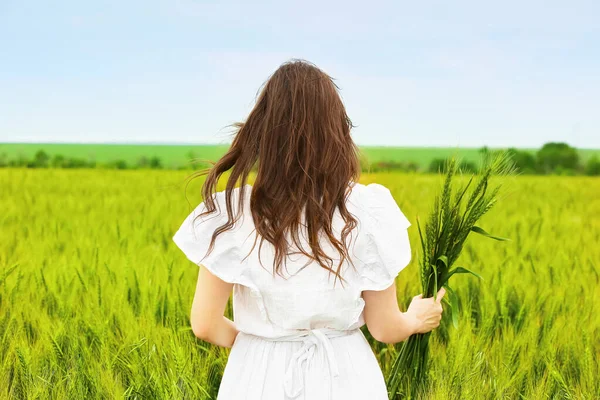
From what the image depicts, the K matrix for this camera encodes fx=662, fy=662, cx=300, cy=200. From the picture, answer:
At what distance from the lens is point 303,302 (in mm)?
1224

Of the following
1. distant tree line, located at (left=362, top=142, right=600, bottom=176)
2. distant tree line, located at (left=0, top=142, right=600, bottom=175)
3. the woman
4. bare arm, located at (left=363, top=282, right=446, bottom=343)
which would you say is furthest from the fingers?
distant tree line, located at (left=362, top=142, right=600, bottom=176)

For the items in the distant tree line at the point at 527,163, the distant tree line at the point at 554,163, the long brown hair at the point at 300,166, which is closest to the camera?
the long brown hair at the point at 300,166

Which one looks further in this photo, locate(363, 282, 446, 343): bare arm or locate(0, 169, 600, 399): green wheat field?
locate(0, 169, 600, 399): green wheat field

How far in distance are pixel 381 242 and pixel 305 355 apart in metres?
0.27

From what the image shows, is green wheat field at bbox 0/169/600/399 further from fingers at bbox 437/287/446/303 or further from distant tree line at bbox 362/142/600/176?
distant tree line at bbox 362/142/600/176

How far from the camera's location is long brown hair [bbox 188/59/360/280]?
1.21m

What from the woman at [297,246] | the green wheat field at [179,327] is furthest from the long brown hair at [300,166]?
the green wheat field at [179,327]

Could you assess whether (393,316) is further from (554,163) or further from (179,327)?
(554,163)

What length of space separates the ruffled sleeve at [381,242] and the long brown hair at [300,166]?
48 millimetres

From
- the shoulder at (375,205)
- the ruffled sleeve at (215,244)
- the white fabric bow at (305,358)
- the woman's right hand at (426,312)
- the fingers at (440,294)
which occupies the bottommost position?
the white fabric bow at (305,358)

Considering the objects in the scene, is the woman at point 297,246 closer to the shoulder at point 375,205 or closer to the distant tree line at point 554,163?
the shoulder at point 375,205

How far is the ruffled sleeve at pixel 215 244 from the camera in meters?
1.23

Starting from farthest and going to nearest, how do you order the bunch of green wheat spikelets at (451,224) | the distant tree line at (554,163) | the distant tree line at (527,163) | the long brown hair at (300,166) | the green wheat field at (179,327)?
1. the distant tree line at (554,163)
2. the distant tree line at (527,163)
3. the green wheat field at (179,327)
4. the bunch of green wheat spikelets at (451,224)
5. the long brown hair at (300,166)

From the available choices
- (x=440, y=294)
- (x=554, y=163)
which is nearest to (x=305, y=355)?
(x=440, y=294)
